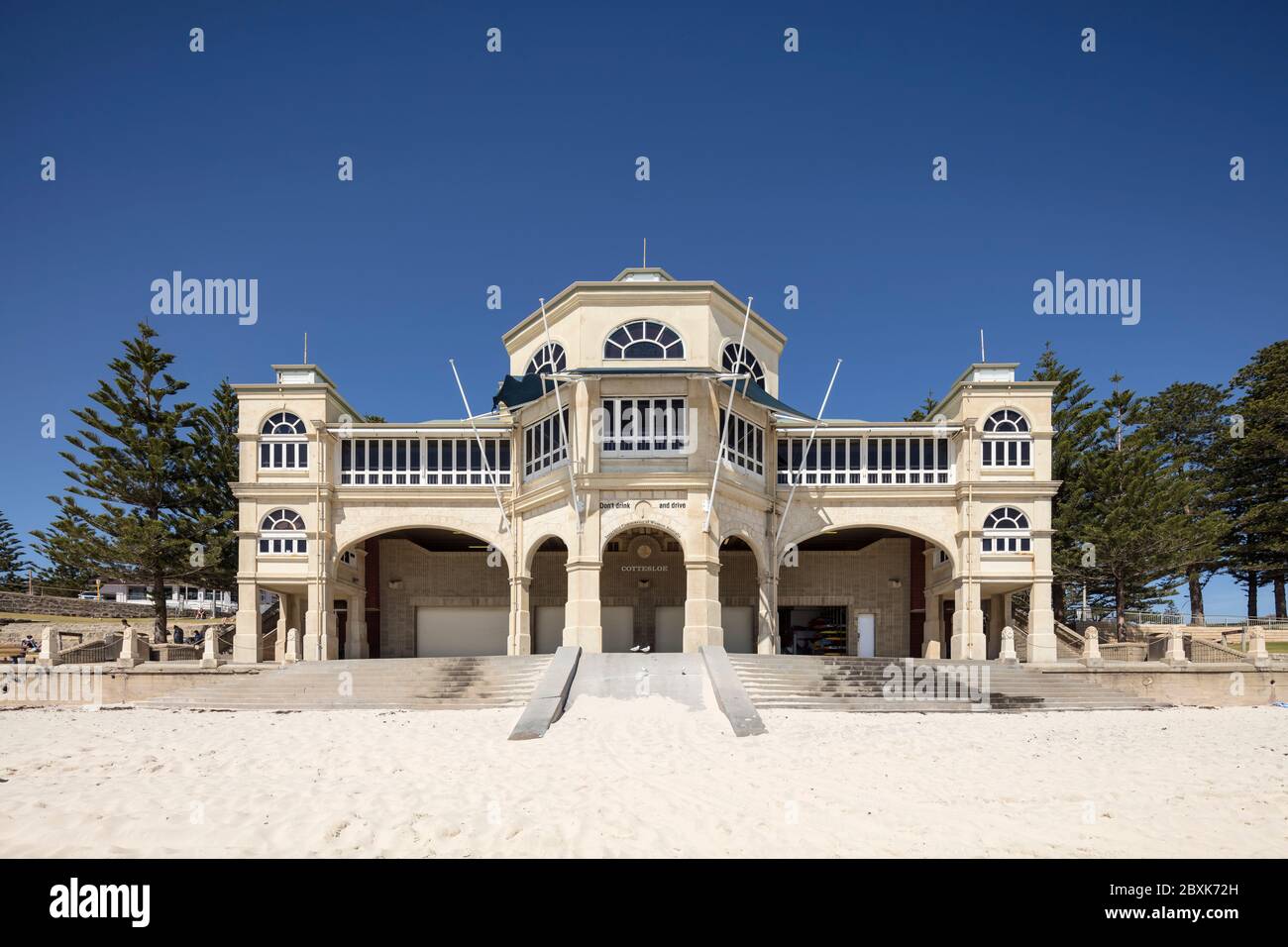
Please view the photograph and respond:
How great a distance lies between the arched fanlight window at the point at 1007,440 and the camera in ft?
90.5

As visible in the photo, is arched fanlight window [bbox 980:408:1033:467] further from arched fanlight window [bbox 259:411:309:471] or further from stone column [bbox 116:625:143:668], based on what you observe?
stone column [bbox 116:625:143:668]

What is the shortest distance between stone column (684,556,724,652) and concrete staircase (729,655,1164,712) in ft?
6.58

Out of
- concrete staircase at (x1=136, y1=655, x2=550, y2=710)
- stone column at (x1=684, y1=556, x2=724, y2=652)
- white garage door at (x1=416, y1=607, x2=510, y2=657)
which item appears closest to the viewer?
concrete staircase at (x1=136, y1=655, x2=550, y2=710)

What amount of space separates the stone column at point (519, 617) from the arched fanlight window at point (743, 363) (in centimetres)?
893

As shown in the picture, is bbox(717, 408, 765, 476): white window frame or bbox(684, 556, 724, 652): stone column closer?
bbox(684, 556, 724, 652): stone column

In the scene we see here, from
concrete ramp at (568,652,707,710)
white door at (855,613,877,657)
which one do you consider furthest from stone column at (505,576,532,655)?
white door at (855,613,877,657)

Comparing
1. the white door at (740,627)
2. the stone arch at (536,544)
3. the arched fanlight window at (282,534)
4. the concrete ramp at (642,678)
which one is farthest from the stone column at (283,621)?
the white door at (740,627)

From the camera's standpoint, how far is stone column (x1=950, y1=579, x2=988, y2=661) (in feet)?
86.2

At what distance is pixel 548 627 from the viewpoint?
1209 inches

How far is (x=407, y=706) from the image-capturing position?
61.4ft

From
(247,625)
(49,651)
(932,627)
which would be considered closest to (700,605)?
(932,627)

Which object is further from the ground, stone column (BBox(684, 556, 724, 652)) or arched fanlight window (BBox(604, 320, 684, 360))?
arched fanlight window (BBox(604, 320, 684, 360))
